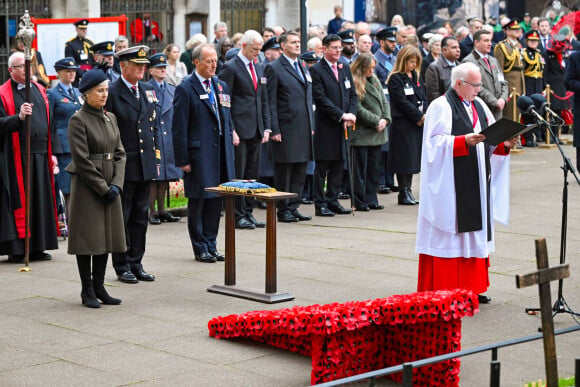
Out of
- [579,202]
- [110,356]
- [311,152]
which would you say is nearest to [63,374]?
[110,356]

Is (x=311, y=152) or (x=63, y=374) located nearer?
(x=63, y=374)

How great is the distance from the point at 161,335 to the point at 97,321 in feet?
2.33

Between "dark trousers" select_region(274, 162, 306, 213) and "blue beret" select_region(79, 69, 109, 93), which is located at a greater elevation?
"blue beret" select_region(79, 69, 109, 93)

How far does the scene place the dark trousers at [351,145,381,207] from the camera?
14.9 meters

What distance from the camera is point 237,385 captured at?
7.11 m

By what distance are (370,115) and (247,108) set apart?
1.98 meters

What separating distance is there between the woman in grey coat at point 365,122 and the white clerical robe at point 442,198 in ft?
18.0

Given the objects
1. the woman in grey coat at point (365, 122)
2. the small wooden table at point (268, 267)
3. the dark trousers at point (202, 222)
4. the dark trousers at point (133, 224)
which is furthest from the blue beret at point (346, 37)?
the small wooden table at point (268, 267)

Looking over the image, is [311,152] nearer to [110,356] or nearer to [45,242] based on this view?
[45,242]

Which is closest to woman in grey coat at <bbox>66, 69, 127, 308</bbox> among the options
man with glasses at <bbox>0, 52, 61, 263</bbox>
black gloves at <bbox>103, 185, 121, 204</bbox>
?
black gloves at <bbox>103, 185, 121, 204</bbox>

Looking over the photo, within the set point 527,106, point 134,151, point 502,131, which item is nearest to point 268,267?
point 134,151

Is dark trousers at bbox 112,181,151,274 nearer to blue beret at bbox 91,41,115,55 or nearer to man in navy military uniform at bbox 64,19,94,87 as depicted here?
blue beret at bbox 91,41,115,55

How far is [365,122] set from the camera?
14812 millimetres

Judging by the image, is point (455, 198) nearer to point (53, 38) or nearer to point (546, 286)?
point (546, 286)
